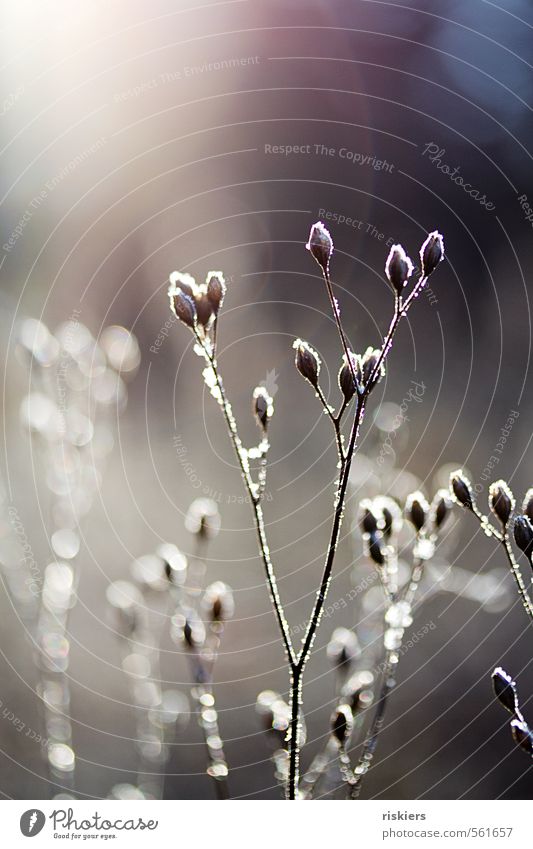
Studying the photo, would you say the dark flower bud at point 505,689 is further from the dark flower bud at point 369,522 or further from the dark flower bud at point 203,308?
the dark flower bud at point 203,308

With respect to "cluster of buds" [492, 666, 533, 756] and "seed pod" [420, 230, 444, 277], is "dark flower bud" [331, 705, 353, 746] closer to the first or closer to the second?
"cluster of buds" [492, 666, 533, 756]

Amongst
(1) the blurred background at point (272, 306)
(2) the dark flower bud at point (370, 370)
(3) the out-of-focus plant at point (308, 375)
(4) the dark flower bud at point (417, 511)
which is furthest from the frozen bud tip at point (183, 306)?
(1) the blurred background at point (272, 306)

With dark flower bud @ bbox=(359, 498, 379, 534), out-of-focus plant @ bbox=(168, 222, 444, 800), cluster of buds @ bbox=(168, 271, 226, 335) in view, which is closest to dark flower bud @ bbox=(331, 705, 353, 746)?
out-of-focus plant @ bbox=(168, 222, 444, 800)

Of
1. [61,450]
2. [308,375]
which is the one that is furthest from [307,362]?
[61,450]

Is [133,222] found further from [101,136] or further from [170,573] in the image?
[170,573]

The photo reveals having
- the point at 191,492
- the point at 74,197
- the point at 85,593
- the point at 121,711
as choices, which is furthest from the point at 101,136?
the point at 121,711

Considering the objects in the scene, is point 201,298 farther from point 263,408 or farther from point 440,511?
point 440,511
